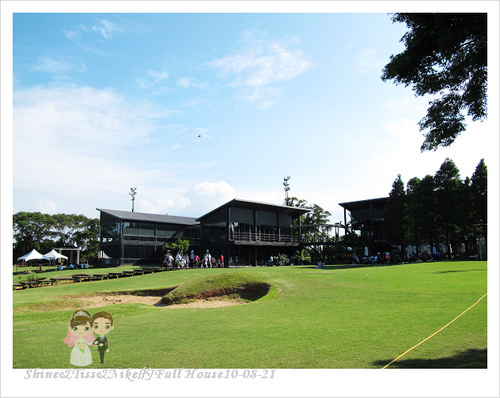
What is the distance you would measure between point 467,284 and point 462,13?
10.8 meters

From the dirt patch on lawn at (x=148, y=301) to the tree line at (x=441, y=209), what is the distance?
88.0ft

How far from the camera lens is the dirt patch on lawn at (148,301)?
1634 centimetres

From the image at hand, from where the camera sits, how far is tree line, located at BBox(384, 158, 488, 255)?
A: 35281mm

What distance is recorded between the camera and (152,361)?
6.73 m

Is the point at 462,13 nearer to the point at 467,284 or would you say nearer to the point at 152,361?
the point at 152,361

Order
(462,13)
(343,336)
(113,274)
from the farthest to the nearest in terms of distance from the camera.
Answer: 1. (113,274)
2. (343,336)
3. (462,13)

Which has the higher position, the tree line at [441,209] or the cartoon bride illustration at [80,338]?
the tree line at [441,209]

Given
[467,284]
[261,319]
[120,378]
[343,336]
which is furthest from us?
[467,284]

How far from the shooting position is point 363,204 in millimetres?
45312

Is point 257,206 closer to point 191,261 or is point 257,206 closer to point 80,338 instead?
point 191,261

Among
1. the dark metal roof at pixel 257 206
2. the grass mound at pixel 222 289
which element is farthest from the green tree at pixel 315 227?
the grass mound at pixel 222 289

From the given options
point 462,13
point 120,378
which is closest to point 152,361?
point 120,378

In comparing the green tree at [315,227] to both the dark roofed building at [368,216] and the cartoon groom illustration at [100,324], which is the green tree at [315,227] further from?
the cartoon groom illustration at [100,324]

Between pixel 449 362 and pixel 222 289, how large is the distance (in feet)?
41.5
